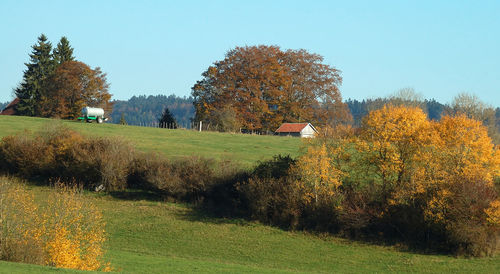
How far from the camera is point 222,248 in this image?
107 feet

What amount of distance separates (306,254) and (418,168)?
9075mm

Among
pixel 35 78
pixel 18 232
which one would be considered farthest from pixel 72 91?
pixel 18 232

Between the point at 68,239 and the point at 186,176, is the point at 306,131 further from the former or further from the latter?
the point at 68,239

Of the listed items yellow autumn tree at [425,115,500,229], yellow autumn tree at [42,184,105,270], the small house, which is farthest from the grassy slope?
yellow autumn tree at [42,184,105,270]

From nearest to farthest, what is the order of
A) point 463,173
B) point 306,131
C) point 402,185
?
point 463,173, point 402,185, point 306,131

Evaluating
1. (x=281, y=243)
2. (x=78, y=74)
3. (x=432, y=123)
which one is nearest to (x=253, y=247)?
(x=281, y=243)

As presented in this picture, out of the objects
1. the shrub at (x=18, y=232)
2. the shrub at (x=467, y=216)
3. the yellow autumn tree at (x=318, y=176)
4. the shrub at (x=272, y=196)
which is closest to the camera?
the shrub at (x=18, y=232)

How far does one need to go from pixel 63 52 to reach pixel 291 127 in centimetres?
4401

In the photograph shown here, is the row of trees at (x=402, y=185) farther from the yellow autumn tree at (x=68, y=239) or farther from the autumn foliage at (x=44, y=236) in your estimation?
the autumn foliage at (x=44, y=236)

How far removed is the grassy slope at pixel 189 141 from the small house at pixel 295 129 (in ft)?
38.1

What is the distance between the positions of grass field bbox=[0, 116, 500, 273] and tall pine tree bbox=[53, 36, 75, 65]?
55.2 m

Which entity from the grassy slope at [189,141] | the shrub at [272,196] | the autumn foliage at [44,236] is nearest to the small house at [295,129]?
the grassy slope at [189,141]

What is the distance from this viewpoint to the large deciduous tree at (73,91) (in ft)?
253

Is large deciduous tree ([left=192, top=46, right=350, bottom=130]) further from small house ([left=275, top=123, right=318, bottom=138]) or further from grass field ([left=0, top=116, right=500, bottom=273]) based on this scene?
grass field ([left=0, top=116, right=500, bottom=273])
